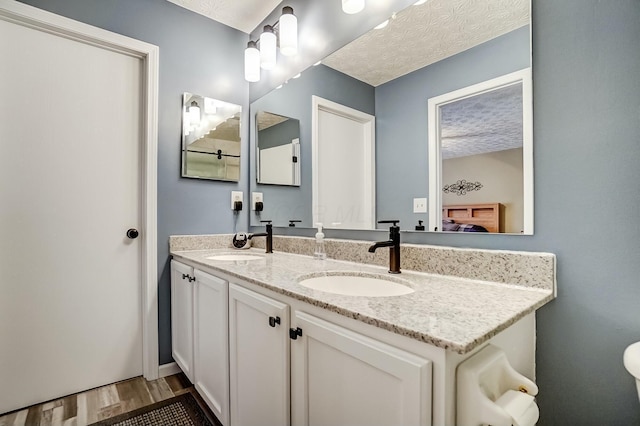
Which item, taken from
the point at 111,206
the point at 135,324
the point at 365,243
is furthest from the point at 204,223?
the point at 365,243

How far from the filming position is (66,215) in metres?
1.68

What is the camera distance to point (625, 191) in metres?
0.79

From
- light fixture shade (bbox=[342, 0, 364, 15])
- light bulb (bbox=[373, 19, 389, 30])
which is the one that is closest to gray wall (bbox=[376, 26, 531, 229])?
light bulb (bbox=[373, 19, 389, 30])

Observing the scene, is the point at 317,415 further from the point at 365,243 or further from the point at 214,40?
the point at 214,40

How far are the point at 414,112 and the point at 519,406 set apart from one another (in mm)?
1022

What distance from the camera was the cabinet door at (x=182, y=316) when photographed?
161cm

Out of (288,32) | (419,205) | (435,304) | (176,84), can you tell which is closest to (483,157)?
(419,205)

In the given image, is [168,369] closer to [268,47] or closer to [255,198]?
[255,198]

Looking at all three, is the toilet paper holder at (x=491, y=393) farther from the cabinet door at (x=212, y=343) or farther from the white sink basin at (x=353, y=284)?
the cabinet door at (x=212, y=343)

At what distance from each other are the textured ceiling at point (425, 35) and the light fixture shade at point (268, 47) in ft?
1.83

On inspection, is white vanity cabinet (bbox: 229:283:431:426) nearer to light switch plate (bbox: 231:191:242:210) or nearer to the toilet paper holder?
the toilet paper holder

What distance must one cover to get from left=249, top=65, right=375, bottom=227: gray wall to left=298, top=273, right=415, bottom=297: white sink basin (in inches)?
A: 24.2

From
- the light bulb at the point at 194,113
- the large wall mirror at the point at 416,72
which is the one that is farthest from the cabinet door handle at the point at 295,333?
the light bulb at the point at 194,113

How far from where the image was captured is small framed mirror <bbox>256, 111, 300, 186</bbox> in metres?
1.92
